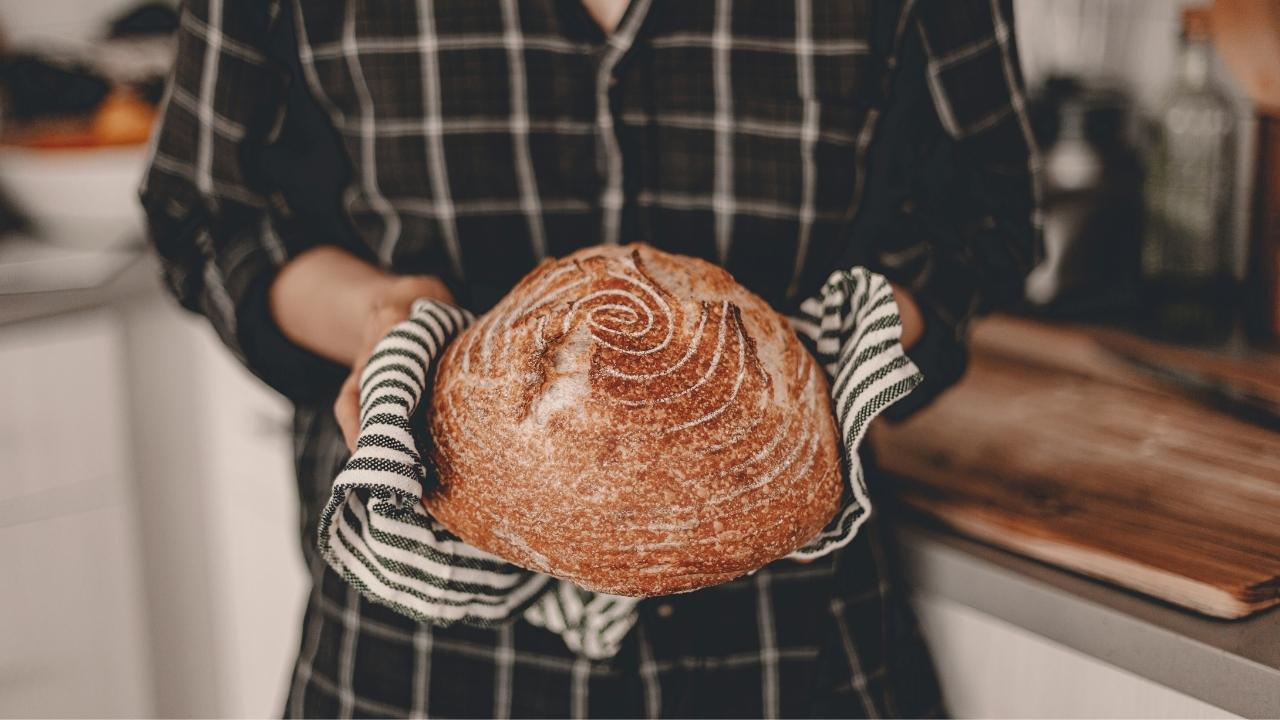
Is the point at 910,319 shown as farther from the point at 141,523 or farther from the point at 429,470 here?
the point at 141,523

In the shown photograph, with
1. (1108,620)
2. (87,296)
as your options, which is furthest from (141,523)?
(1108,620)

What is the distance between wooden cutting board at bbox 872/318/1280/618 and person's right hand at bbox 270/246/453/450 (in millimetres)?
420

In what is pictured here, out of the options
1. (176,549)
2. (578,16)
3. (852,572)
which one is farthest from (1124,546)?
(176,549)

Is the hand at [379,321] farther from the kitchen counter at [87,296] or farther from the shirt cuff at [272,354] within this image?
the kitchen counter at [87,296]

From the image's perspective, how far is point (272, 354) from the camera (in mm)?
781

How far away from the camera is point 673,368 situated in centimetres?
54

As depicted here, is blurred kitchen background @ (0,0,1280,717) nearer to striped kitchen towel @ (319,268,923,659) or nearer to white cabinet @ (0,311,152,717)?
white cabinet @ (0,311,152,717)

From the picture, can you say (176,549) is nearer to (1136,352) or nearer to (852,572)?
(852,572)

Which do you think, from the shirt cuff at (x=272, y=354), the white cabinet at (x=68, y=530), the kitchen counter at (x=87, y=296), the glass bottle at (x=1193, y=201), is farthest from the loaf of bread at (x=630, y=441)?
the white cabinet at (x=68, y=530)

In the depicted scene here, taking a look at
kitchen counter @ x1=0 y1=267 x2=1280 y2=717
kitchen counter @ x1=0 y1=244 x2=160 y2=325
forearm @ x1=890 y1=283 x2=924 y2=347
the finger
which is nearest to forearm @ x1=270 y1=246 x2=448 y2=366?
the finger

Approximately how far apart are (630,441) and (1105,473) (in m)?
0.51

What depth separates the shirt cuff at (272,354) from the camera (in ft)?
2.52

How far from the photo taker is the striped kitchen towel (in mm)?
541

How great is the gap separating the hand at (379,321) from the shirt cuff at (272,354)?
0.09m
